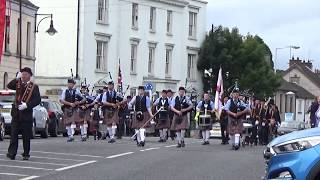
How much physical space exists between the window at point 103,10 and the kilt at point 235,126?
97.7ft

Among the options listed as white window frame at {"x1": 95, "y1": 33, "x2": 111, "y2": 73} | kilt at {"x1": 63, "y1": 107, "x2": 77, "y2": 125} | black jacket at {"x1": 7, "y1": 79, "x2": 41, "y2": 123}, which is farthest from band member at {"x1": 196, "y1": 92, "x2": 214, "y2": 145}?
white window frame at {"x1": 95, "y1": 33, "x2": 111, "y2": 73}

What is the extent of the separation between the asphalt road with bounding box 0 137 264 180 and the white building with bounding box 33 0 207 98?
1234 inches

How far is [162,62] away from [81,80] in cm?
960

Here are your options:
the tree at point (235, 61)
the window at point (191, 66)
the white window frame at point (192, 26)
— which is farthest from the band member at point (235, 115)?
the white window frame at point (192, 26)

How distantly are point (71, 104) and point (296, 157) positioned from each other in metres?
16.0

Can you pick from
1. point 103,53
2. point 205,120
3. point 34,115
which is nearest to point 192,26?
point 103,53

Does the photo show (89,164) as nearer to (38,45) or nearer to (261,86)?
(38,45)

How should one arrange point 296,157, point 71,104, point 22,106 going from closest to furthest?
point 296,157 → point 22,106 → point 71,104

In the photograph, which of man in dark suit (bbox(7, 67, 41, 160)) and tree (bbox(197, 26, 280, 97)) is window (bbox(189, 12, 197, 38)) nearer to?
tree (bbox(197, 26, 280, 97))

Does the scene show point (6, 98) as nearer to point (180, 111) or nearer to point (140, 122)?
point (140, 122)

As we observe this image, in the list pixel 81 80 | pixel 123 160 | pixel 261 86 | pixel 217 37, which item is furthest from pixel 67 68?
pixel 123 160

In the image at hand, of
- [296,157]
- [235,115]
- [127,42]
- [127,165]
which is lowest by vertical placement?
[127,165]

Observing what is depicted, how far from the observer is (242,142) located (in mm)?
26500

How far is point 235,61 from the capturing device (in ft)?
209
